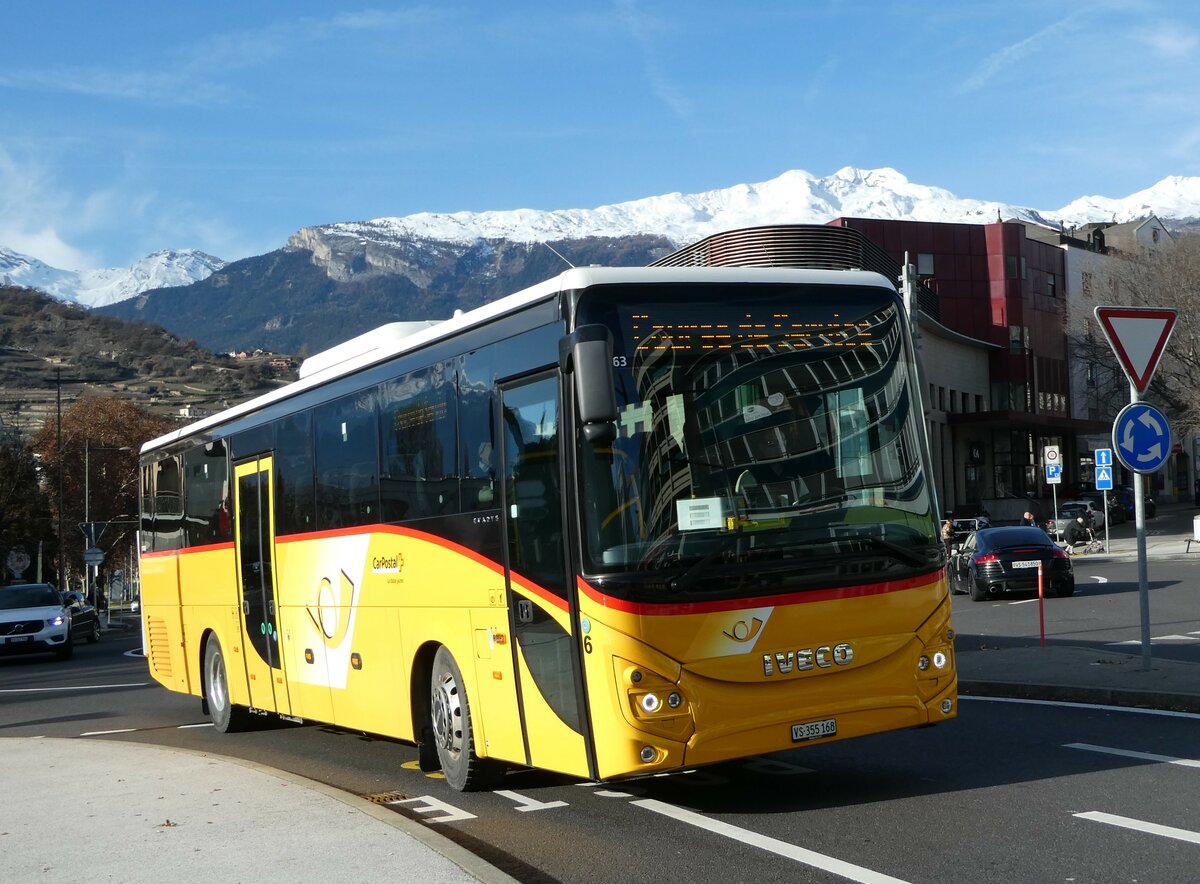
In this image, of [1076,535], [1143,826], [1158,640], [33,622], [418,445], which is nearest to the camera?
[1143,826]

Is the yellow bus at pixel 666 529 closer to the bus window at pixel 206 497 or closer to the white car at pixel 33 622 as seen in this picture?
the bus window at pixel 206 497

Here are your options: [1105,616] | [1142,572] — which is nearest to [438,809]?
[1142,572]

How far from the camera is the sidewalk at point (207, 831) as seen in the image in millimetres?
7289

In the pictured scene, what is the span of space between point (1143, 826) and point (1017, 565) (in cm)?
2292

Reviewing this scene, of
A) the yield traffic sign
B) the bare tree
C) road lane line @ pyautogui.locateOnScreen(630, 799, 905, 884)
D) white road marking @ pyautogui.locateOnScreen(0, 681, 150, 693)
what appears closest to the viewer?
road lane line @ pyautogui.locateOnScreen(630, 799, 905, 884)

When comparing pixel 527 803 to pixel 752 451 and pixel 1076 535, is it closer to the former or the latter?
pixel 752 451

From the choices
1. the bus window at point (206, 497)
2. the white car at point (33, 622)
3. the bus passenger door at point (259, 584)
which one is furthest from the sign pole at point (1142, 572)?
the white car at point (33, 622)

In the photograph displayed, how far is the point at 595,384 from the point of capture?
7.91 metres

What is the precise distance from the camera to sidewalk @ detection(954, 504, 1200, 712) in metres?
12.6

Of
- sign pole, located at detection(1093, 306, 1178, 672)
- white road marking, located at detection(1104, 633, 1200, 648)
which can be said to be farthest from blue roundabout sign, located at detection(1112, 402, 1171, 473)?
white road marking, located at detection(1104, 633, 1200, 648)

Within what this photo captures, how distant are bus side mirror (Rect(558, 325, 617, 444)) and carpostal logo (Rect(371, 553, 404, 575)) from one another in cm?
312

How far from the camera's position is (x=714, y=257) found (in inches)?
2506

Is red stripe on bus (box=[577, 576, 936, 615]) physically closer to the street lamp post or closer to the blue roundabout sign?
the blue roundabout sign

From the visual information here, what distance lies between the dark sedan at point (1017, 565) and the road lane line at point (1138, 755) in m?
19.4
